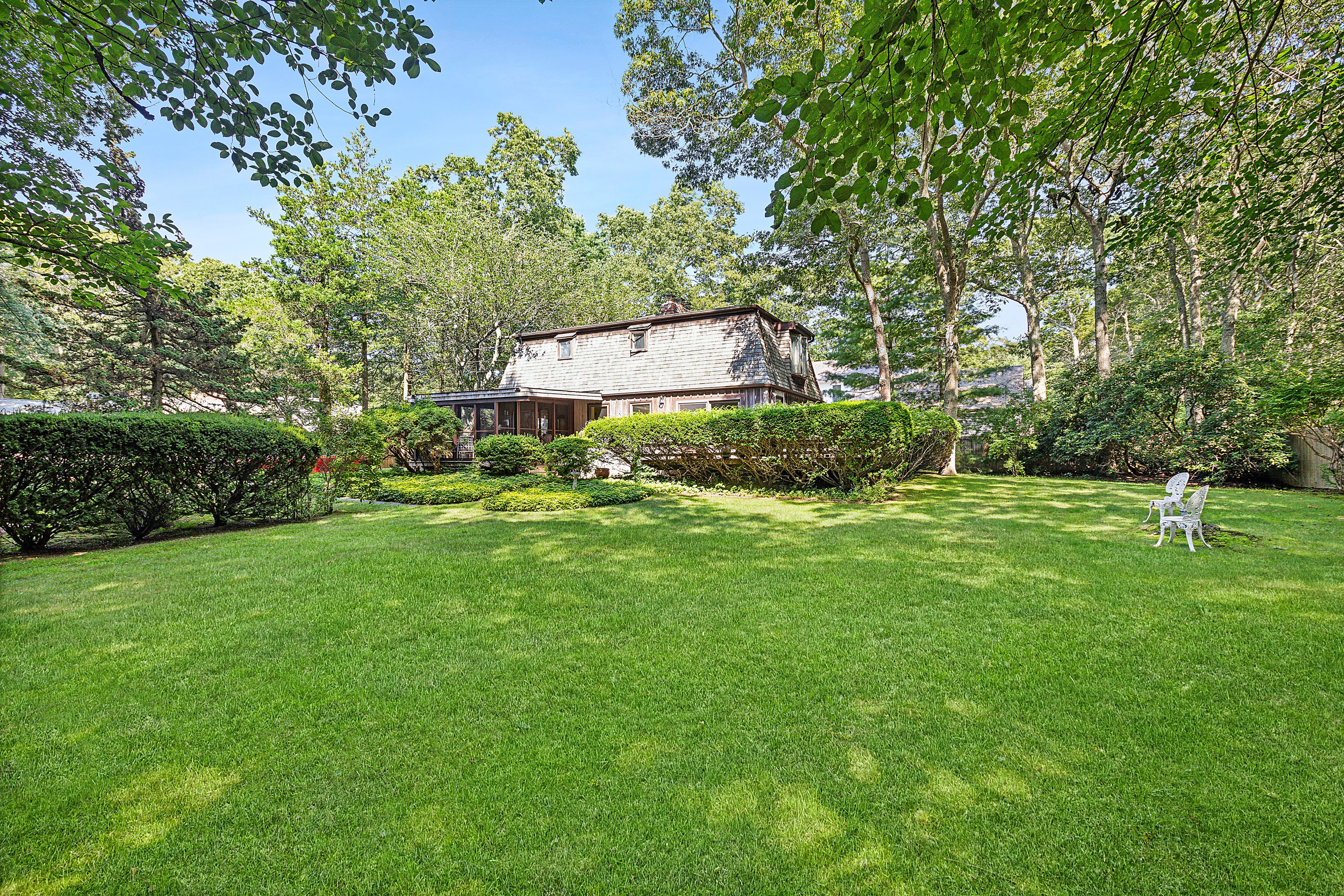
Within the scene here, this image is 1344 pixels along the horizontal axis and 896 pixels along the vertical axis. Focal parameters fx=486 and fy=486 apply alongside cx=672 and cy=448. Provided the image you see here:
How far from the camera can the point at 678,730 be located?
8.46 feet

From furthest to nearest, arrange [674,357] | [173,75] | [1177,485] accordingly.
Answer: [674,357] → [1177,485] → [173,75]

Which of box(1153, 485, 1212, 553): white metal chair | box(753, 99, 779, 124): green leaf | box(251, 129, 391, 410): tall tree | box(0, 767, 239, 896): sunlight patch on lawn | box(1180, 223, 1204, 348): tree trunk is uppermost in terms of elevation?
box(251, 129, 391, 410): tall tree

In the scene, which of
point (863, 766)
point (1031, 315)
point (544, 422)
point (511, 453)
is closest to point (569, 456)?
point (511, 453)

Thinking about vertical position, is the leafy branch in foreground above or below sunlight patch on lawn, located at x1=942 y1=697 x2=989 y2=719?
above

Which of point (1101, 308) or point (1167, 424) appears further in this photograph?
point (1101, 308)

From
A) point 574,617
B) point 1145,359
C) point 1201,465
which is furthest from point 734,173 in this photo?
point 574,617

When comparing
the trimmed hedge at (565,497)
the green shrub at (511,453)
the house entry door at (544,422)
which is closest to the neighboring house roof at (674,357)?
the house entry door at (544,422)

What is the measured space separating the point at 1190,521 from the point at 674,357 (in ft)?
46.8

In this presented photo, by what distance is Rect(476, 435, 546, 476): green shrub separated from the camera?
46.8ft

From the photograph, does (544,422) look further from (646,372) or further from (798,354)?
(798,354)

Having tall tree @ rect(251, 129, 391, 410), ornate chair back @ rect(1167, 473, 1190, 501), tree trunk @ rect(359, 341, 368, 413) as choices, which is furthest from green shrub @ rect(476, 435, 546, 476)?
tree trunk @ rect(359, 341, 368, 413)

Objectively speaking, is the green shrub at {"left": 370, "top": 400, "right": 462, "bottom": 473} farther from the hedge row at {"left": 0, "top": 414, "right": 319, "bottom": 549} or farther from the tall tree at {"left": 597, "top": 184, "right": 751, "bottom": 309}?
the tall tree at {"left": 597, "top": 184, "right": 751, "bottom": 309}

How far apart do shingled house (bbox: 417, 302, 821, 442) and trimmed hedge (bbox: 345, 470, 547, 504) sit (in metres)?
4.69

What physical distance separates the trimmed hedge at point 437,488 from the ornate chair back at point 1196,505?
11.8 meters
